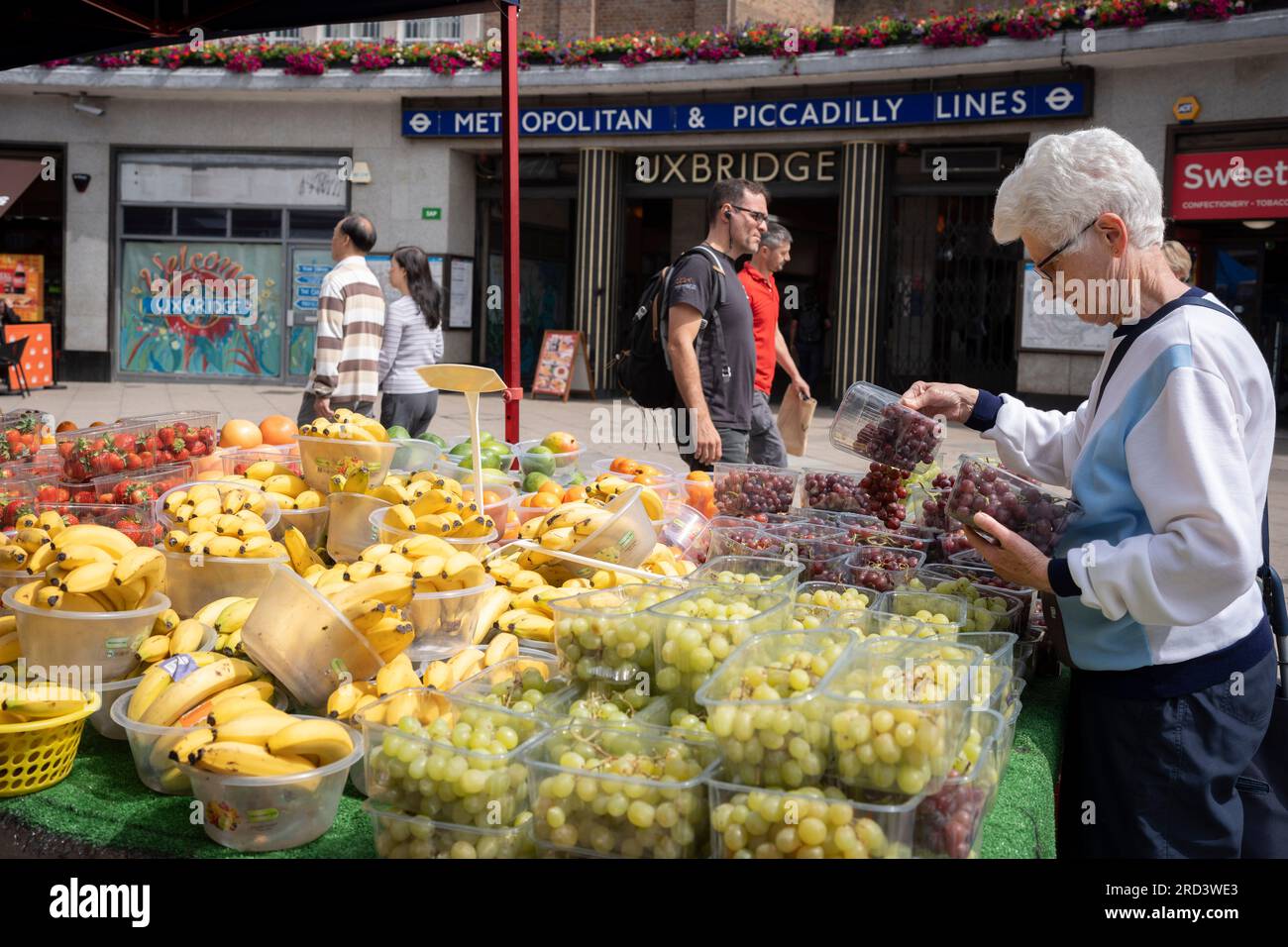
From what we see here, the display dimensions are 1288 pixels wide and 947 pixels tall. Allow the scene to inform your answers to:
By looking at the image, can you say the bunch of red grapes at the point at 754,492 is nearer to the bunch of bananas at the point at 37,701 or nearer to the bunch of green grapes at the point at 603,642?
the bunch of green grapes at the point at 603,642

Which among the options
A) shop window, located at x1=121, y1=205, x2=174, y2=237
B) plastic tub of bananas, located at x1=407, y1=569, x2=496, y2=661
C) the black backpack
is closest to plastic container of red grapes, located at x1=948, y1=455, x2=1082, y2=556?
plastic tub of bananas, located at x1=407, y1=569, x2=496, y2=661

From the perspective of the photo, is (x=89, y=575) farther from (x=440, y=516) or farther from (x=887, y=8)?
(x=887, y=8)

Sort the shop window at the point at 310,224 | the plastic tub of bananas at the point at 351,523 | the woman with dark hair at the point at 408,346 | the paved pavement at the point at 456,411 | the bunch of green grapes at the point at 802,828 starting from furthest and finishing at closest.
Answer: the shop window at the point at 310,224 < the paved pavement at the point at 456,411 < the woman with dark hair at the point at 408,346 < the plastic tub of bananas at the point at 351,523 < the bunch of green grapes at the point at 802,828

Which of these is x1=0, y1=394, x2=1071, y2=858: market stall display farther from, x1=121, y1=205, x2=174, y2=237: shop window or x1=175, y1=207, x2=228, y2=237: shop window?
x1=121, y1=205, x2=174, y2=237: shop window

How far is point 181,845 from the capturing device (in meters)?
2.04

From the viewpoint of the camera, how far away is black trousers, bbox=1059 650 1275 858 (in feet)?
7.58

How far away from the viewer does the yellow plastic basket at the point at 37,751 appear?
7.22 feet

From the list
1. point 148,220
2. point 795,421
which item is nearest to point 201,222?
point 148,220

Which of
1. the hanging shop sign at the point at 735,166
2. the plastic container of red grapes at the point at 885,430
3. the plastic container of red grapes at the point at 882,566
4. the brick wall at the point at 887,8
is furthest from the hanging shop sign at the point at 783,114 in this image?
the plastic container of red grapes at the point at 882,566

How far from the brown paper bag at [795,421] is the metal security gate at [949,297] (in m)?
9.67

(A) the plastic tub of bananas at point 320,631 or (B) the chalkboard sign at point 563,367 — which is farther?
(B) the chalkboard sign at point 563,367

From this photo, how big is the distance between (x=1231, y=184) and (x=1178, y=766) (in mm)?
13110

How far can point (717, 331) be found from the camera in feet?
16.8
